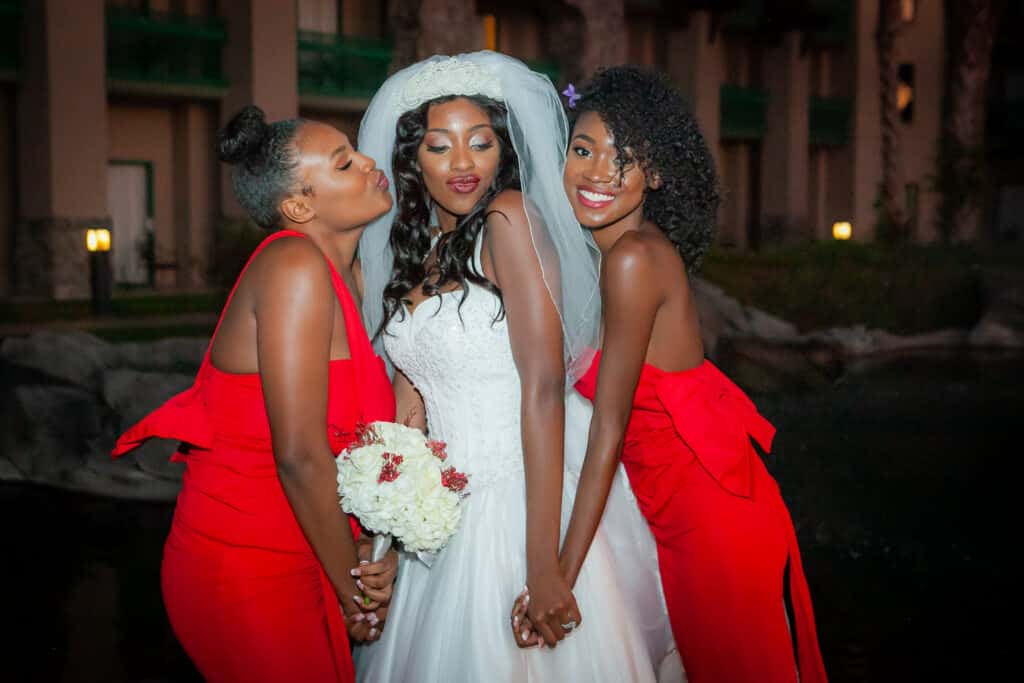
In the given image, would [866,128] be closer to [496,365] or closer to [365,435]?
[496,365]

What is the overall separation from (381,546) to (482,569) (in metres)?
0.30

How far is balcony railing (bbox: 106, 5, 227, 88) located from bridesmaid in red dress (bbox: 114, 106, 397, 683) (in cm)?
1503

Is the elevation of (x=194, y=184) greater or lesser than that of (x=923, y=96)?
lesser

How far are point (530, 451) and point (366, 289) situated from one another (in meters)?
0.76

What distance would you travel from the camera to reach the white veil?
9.33 ft

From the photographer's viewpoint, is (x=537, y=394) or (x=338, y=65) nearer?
(x=537, y=394)

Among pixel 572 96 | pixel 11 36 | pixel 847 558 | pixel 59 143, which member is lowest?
pixel 847 558

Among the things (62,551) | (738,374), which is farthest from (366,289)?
(738,374)

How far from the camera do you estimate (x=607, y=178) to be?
2.99 meters

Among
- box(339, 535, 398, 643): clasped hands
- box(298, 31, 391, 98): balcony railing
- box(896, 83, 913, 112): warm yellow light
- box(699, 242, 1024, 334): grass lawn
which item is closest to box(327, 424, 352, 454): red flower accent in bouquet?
box(339, 535, 398, 643): clasped hands

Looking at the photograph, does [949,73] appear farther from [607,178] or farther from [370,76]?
[607,178]

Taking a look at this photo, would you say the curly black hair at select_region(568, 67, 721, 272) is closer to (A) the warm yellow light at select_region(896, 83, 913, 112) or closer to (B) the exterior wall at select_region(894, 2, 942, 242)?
(B) the exterior wall at select_region(894, 2, 942, 242)

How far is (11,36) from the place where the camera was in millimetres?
15438

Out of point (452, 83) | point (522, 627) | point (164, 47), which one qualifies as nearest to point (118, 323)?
point (164, 47)
